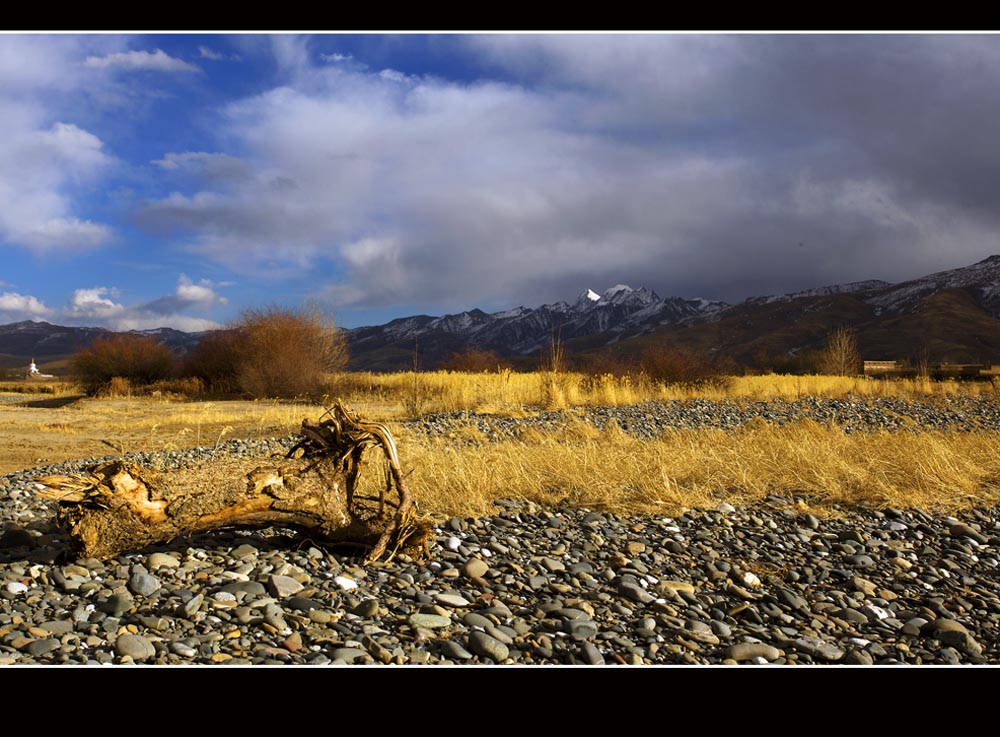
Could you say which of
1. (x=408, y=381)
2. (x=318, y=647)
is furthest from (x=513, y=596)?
(x=408, y=381)

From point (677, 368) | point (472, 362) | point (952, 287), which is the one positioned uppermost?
point (952, 287)

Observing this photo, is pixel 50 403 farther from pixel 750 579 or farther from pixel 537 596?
pixel 750 579

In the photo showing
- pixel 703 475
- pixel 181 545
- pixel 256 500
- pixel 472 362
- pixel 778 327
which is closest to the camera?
pixel 256 500

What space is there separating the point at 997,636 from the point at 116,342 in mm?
29444

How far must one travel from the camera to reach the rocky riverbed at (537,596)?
9.82 feet

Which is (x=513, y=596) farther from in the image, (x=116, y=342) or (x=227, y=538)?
(x=116, y=342)

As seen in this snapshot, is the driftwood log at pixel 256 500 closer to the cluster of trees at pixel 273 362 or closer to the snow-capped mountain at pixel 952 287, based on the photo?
the cluster of trees at pixel 273 362

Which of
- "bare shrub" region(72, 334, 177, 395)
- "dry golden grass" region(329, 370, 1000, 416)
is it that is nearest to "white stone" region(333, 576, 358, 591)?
"dry golden grass" region(329, 370, 1000, 416)

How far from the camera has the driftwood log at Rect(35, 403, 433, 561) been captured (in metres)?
3.67

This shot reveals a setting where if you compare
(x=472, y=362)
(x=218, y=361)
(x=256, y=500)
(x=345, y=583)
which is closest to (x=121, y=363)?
(x=218, y=361)

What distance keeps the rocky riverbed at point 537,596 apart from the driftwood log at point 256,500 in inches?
6.3

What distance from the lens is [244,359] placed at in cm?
2303

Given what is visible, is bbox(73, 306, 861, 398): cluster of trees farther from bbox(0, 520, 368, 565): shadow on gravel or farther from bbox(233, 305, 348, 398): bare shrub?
bbox(0, 520, 368, 565): shadow on gravel

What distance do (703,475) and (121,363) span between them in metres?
25.7
